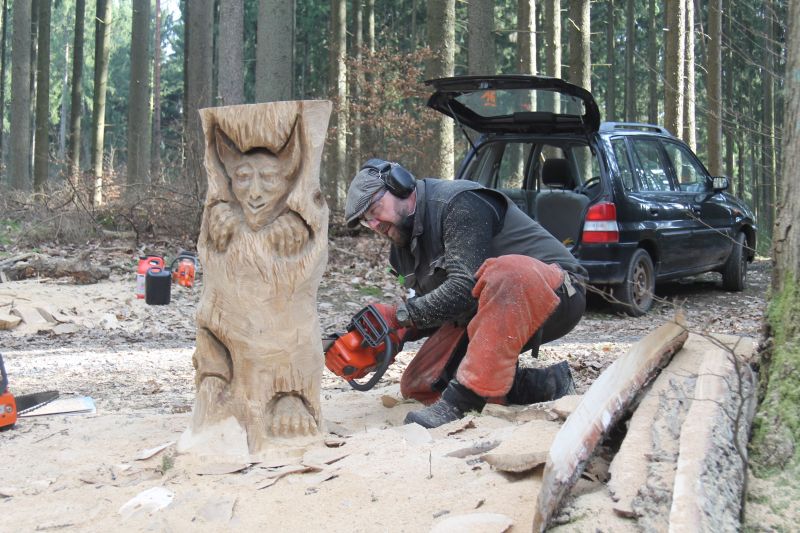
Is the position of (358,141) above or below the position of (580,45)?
below

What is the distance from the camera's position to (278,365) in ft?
11.5

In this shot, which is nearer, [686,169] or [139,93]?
[686,169]

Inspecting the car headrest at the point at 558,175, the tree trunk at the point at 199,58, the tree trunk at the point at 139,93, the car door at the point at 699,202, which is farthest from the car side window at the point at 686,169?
the tree trunk at the point at 139,93

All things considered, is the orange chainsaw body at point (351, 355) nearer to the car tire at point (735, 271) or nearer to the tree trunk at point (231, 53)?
the car tire at point (735, 271)

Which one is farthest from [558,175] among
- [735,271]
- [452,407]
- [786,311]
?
[786,311]

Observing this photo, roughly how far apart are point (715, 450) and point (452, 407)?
1714 millimetres

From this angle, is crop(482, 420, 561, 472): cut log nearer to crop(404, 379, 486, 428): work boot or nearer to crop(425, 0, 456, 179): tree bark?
crop(404, 379, 486, 428): work boot

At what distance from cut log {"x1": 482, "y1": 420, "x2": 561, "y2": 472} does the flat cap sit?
134 cm

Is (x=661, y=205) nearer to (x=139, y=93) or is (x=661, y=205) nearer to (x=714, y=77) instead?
(x=714, y=77)

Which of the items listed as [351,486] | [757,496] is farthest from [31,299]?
[757,496]

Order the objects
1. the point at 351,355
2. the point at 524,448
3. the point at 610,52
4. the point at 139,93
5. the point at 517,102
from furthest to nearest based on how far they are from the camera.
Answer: the point at 610,52
the point at 139,93
the point at 517,102
the point at 351,355
the point at 524,448

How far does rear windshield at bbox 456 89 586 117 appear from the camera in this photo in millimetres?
7164

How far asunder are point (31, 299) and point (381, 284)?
3.52 m

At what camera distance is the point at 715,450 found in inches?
90.8
